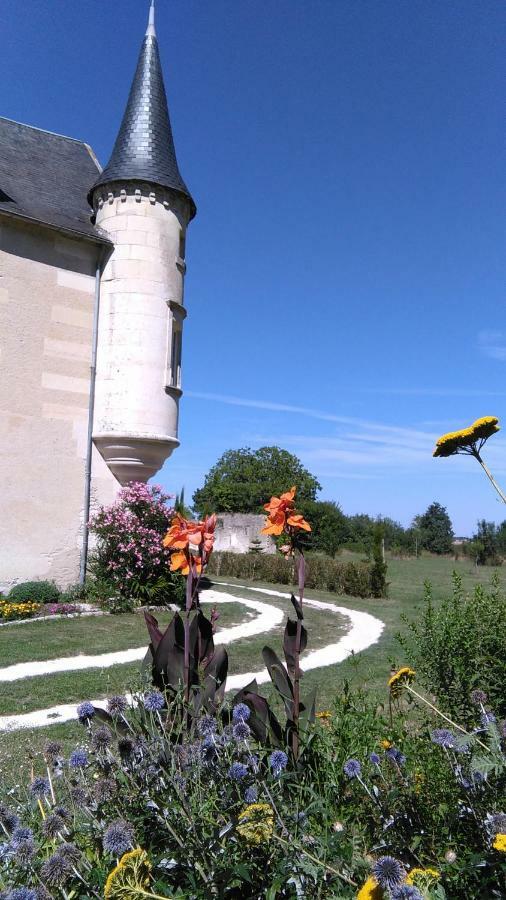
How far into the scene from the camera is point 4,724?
5.29 meters

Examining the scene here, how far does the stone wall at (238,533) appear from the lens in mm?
25125

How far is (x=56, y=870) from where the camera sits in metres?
1.52

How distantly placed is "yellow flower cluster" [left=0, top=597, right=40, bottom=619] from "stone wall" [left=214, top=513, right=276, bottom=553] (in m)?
14.2

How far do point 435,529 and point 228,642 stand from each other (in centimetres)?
3824

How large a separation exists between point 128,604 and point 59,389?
14.4 feet

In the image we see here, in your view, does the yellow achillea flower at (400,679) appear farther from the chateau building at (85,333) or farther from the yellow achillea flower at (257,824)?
the chateau building at (85,333)

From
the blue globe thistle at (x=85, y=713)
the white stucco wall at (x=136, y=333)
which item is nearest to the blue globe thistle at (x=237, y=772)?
the blue globe thistle at (x=85, y=713)

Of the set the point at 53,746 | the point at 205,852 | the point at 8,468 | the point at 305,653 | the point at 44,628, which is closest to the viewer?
the point at 205,852

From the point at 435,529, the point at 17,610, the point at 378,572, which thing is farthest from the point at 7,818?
the point at 435,529

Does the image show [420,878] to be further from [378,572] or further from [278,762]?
[378,572]

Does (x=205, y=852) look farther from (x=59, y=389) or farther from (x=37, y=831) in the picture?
(x=59, y=389)

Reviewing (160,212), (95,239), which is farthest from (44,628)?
(160,212)

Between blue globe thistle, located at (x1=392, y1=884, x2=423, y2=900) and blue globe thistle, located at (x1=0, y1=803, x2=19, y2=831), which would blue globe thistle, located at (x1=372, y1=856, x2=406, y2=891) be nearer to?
blue globe thistle, located at (x1=392, y1=884, x2=423, y2=900)

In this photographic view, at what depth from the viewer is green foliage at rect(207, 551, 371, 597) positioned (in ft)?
58.7
